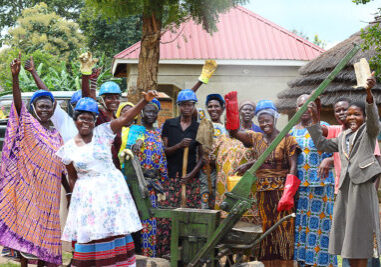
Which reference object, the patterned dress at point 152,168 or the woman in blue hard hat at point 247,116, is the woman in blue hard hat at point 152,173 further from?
the woman in blue hard hat at point 247,116

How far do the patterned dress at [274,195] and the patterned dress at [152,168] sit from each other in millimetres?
1084

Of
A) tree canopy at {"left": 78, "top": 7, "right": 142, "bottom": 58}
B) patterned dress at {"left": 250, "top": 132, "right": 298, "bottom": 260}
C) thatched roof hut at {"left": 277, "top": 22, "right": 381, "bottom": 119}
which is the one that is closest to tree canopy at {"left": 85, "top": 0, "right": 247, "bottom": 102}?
patterned dress at {"left": 250, "top": 132, "right": 298, "bottom": 260}

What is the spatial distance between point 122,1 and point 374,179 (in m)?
3.93

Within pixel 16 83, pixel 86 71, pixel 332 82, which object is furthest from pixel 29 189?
pixel 332 82

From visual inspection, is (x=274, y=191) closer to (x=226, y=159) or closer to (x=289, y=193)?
(x=289, y=193)

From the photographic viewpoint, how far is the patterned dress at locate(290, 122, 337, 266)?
17.6 feet

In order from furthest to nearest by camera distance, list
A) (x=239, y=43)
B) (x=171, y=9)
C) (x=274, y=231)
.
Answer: (x=239, y=43) < (x=171, y=9) < (x=274, y=231)

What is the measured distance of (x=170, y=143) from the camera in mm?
5801

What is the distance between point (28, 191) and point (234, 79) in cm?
1103

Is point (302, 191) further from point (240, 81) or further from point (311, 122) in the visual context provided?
point (240, 81)

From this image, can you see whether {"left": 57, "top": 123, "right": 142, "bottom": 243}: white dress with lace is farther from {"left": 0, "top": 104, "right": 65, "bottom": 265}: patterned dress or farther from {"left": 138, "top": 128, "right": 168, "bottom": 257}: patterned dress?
{"left": 138, "top": 128, "right": 168, "bottom": 257}: patterned dress

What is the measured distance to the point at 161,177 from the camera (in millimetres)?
5840

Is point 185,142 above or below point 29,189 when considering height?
above

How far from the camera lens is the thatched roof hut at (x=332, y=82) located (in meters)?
12.4
